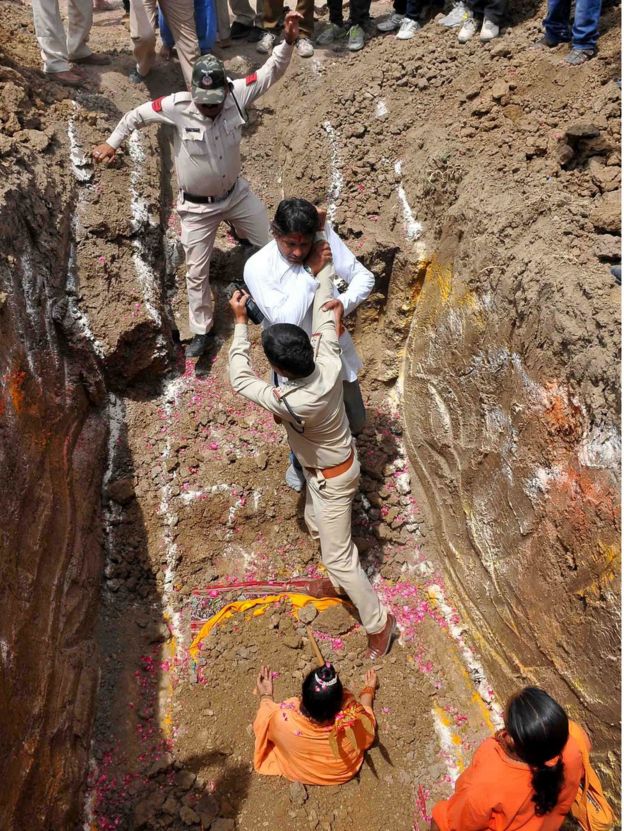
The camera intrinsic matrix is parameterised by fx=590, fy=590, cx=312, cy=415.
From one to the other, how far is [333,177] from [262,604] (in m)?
3.53

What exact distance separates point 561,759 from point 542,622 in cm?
86

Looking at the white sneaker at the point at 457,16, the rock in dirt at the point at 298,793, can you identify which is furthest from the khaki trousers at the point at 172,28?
the rock in dirt at the point at 298,793

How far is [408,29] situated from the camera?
5500 mm

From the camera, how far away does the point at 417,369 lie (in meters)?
4.40

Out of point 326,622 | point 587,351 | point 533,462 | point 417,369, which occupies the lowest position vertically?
point 326,622

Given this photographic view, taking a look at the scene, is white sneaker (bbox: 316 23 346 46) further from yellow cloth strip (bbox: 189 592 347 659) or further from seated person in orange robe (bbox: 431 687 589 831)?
seated person in orange robe (bbox: 431 687 589 831)

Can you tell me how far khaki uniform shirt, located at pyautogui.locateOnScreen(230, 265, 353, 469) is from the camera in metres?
2.98

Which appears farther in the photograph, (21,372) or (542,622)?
(21,372)

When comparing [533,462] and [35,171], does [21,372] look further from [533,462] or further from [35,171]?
[533,462]

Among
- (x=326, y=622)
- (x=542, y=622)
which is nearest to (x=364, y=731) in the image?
(x=326, y=622)

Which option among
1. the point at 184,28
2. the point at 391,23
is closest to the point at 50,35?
the point at 184,28

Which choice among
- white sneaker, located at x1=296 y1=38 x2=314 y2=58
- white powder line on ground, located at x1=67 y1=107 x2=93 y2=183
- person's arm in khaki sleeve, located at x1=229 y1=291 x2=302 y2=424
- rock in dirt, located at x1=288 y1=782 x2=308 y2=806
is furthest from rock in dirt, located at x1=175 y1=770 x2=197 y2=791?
white sneaker, located at x1=296 y1=38 x2=314 y2=58

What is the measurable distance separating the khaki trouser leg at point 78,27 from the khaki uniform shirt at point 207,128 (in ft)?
7.15

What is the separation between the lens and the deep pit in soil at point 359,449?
291 centimetres
